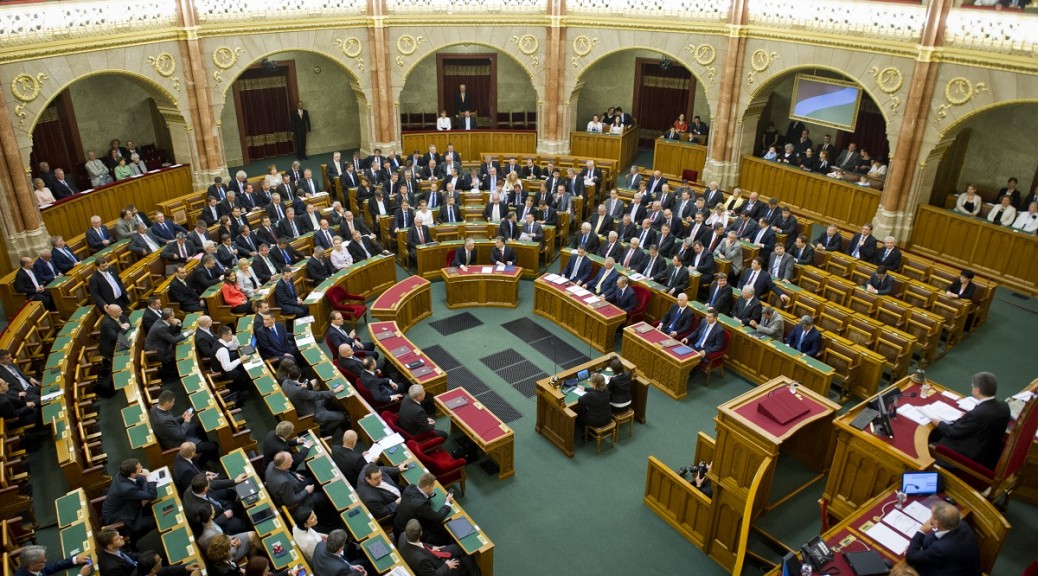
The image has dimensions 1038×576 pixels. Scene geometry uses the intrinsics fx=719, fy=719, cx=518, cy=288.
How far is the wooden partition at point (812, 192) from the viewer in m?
17.7

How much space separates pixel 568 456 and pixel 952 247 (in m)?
11.2

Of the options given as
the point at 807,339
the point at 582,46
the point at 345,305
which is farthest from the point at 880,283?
the point at 582,46

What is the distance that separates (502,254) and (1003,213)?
35.4 feet

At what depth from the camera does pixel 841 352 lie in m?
11.6

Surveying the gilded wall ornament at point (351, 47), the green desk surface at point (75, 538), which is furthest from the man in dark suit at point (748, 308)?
the gilded wall ornament at point (351, 47)

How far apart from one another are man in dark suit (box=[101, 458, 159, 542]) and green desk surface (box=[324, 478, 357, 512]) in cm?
Result: 191

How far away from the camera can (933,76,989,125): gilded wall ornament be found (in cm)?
1458

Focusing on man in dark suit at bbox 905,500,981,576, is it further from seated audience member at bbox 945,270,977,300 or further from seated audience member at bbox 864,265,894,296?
seated audience member at bbox 945,270,977,300

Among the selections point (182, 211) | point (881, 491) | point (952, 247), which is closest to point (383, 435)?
point (881, 491)

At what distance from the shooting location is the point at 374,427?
9469 millimetres

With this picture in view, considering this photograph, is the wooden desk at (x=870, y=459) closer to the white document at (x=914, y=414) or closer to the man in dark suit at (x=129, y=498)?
the white document at (x=914, y=414)

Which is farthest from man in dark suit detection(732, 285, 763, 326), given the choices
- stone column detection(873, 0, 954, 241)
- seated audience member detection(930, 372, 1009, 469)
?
stone column detection(873, 0, 954, 241)

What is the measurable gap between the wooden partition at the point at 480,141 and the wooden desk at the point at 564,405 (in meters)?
13.5

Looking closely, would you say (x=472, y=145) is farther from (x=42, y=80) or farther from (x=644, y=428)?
(x=644, y=428)
